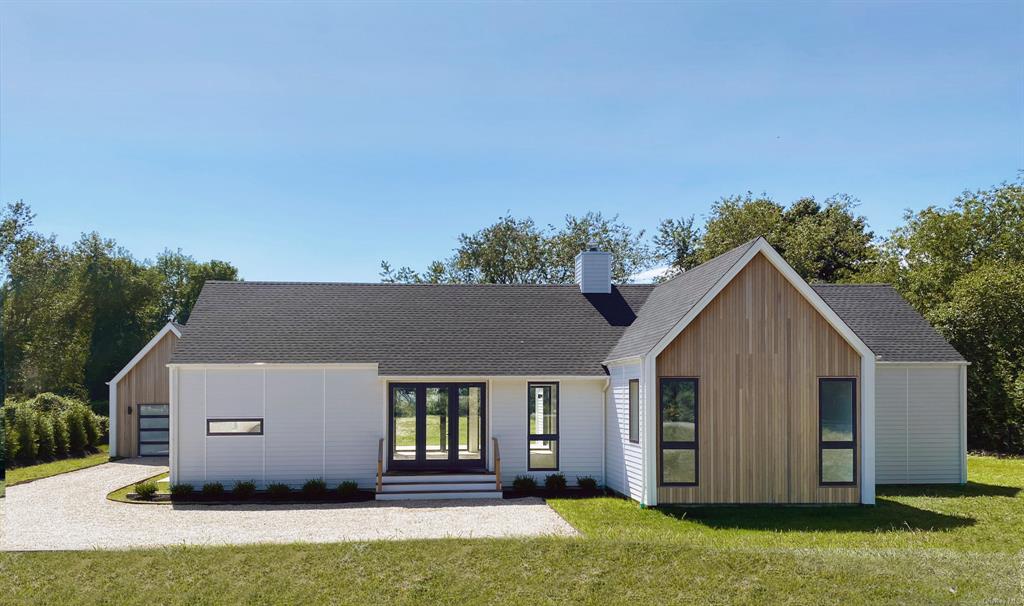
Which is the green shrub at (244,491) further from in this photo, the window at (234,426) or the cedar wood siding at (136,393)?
the cedar wood siding at (136,393)

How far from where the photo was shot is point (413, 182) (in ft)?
108

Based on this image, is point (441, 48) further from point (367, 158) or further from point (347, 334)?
point (367, 158)

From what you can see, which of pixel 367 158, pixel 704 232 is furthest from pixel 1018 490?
pixel 704 232

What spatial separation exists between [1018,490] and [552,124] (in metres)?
14.3

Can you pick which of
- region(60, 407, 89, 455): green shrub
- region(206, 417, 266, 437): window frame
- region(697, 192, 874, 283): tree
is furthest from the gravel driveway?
region(697, 192, 874, 283): tree

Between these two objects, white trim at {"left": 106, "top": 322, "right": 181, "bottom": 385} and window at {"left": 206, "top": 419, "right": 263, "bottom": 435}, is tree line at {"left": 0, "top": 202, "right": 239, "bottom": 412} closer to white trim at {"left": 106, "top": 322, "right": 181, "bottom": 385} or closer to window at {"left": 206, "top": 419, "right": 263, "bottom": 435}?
white trim at {"left": 106, "top": 322, "right": 181, "bottom": 385}

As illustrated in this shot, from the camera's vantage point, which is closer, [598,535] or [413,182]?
[598,535]

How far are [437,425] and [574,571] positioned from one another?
8.59m

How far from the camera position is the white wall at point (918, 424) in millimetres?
19281

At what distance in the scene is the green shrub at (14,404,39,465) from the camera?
23.7 meters

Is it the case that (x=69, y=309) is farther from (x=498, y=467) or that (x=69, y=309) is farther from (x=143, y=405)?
(x=498, y=467)

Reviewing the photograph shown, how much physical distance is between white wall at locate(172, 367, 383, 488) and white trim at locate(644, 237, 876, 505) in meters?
6.40

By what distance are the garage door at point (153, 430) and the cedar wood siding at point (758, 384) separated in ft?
58.1

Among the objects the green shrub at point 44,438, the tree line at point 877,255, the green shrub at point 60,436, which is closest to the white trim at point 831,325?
the tree line at point 877,255
